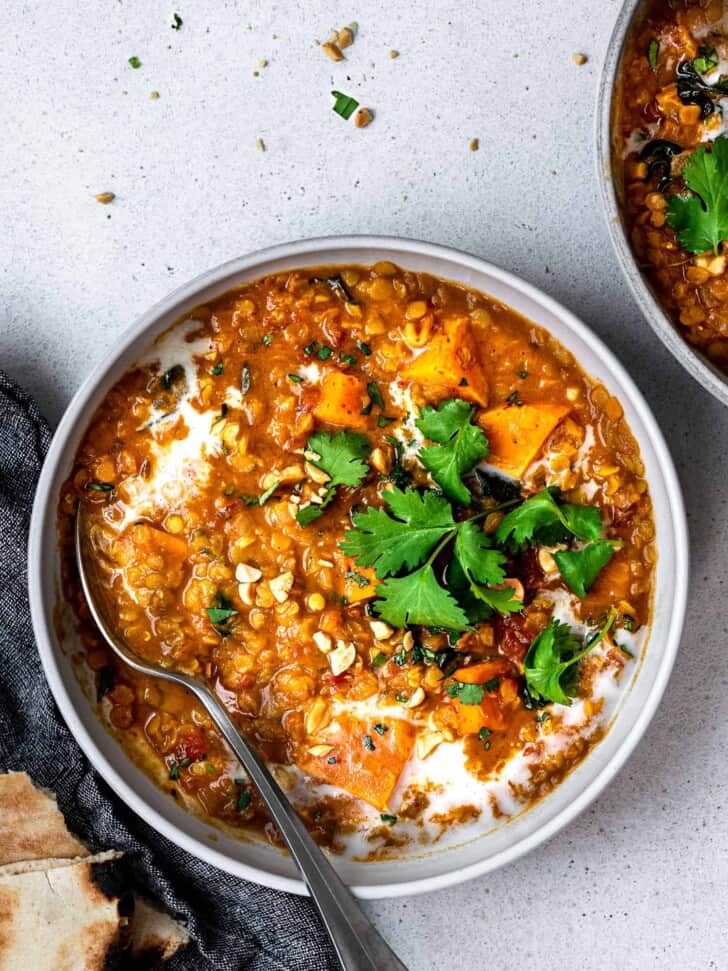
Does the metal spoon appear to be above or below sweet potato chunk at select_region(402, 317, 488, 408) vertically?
below

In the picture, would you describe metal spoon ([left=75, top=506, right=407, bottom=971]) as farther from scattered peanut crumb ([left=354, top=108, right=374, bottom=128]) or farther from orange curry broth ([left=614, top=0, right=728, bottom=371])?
orange curry broth ([left=614, top=0, right=728, bottom=371])

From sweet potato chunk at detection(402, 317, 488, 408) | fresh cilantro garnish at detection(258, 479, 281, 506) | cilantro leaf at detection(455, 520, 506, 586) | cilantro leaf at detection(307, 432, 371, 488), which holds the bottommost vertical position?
fresh cilantro garnish at detection(258, 479, 281, 506)

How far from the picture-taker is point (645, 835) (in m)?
3.55

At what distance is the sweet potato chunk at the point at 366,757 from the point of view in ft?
10.7

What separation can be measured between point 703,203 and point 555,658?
1469mm

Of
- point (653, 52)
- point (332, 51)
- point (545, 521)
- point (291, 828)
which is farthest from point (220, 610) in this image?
point (653, 52)

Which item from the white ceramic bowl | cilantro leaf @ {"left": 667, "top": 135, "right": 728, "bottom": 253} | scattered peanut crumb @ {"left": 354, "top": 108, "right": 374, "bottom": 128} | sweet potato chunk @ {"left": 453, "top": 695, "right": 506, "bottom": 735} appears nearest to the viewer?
cilantro leaf @ {"left": 667, "top": 135, "right": 728, "bottom": 253}

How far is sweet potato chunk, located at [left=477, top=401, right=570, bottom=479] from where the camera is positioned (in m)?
3.15

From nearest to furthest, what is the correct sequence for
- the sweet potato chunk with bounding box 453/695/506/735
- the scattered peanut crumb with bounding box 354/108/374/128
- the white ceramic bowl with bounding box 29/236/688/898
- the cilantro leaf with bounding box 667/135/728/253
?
the cilantro leaf with bounding box 667/135/728/253 → the white ceramic bowl with bounding box 29/236/688/898 → the sweet potato chunk with bounding box 453/695/506/735 → the scattered peanut crumb with bounding box 354/108/374/128

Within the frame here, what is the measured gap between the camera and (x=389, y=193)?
11.3 feet

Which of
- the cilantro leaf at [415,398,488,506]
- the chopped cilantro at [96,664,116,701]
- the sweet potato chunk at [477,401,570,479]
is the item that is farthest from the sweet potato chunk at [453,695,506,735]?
the chopped cilantro at [96,664,116,701]

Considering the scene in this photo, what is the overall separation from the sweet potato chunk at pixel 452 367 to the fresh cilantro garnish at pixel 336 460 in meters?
0.28

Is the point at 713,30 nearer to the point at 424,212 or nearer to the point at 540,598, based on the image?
the point at 424,212

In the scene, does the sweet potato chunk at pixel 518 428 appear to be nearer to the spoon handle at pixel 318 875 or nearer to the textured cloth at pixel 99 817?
the spoon handle at pixel 318 875
